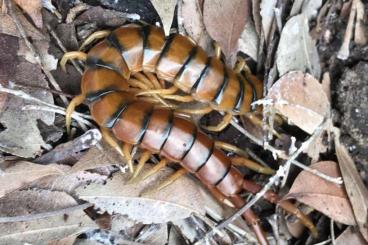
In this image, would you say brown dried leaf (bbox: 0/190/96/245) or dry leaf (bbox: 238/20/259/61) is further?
dry leaf (bbox: 238/20/259/61)

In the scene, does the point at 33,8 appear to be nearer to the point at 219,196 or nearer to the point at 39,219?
the point at 39,219

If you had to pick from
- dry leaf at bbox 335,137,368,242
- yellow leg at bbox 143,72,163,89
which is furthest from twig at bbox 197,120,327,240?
yellow leg at bbox 143,72,163,89

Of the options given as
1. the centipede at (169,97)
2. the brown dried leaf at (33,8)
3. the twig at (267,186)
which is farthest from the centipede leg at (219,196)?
the brown dried leaf at (33,8)

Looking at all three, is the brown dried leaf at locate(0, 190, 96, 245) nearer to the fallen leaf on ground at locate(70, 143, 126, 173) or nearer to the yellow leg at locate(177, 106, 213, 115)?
the fallen leaf on ground at locate(70, 143, 126, 173)

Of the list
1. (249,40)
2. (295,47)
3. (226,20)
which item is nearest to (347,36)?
(295,47)

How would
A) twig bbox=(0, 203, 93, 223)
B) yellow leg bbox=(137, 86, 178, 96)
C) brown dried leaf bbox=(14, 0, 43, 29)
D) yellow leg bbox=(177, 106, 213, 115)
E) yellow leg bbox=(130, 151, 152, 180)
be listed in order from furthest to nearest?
yellow leg bbox=(177, 106, 213, 115), yellow leg bbox=(137, 86, 178, 96), yellow leg bbox=(130, 151, 152, 180), brown dried leaf bbox=(14, 0, 43, 29), twig bbox=(0, 203, 93, 223)
